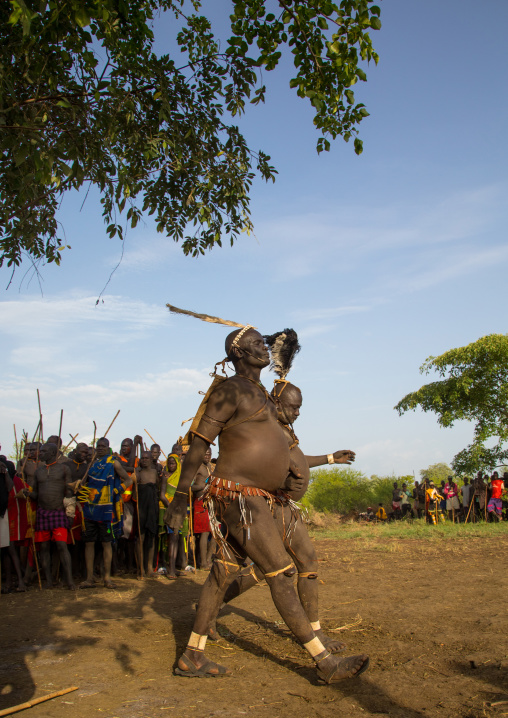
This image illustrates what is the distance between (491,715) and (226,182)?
225 inches

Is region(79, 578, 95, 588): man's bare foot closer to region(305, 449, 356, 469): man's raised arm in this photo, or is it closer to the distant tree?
region(305, 449, 356, 469): man's raised arm

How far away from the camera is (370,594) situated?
6719 millimetres

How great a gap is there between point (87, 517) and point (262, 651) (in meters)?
4.24

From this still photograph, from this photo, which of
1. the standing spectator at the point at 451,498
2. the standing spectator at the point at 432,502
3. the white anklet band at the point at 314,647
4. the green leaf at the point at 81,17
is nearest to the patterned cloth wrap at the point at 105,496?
the white anklet band at the point at 314,647

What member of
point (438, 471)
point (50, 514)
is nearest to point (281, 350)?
point (50, 514)

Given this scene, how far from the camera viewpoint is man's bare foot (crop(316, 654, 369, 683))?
3.60 metres

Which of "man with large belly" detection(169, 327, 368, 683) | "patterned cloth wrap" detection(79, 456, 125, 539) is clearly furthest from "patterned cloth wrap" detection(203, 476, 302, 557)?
"patterned cloth wrap" detection(79, 456, 125, 539)

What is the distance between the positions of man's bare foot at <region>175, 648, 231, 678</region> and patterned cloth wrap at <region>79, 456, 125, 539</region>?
439 centimetres

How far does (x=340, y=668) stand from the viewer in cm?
362

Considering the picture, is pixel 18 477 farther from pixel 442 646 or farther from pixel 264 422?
pixel 442 646

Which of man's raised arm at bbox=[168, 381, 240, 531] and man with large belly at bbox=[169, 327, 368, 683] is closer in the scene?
man with large belly at bbox=[169, 327, 368, 683]

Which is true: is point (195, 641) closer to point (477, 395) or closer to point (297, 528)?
point (297, 528)

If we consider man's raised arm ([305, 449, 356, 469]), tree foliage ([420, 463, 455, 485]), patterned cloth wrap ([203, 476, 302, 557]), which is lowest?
tree foliage ([420, 463, 455, 485])

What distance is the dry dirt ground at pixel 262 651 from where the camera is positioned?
3.33 metres
